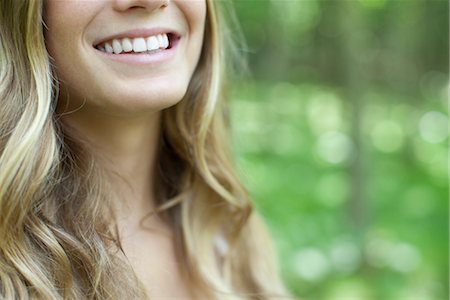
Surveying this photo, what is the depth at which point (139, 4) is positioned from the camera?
5.25 feet

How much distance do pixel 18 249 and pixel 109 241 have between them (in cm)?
26

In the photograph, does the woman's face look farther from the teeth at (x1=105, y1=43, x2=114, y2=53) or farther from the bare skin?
the bare skin

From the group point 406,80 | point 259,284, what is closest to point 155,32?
point 259,284

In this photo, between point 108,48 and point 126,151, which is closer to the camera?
point 108,48

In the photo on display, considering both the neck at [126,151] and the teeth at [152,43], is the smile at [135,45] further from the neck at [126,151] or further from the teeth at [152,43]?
the neck at [126,151]

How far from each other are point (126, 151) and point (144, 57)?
0.34 m

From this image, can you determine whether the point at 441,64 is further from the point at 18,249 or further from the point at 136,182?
the point at 18,249

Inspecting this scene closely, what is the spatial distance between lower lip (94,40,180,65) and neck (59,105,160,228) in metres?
0.21

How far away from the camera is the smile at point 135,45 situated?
63.9 inches

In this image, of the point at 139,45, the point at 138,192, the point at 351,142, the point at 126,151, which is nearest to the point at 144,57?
the point at 139,45

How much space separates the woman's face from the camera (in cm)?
157

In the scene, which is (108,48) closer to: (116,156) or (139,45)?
(139,45)

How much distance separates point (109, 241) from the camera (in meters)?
1.70

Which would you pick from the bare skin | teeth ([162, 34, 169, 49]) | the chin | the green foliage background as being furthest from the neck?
the green foliage background
